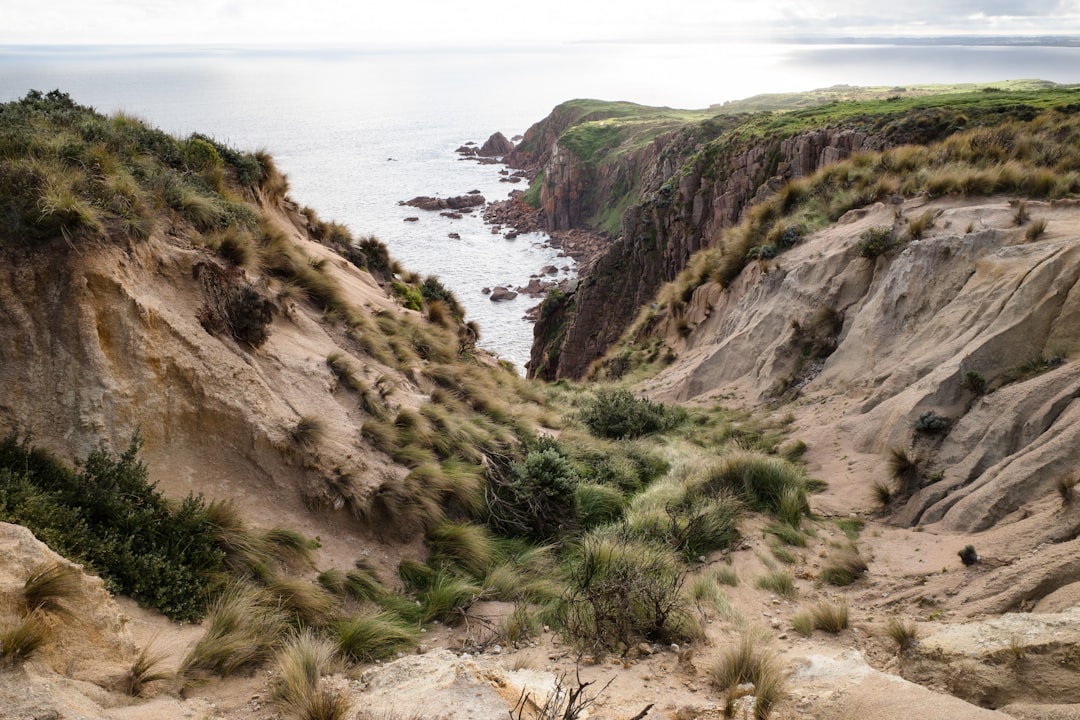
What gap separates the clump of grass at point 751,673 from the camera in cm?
439

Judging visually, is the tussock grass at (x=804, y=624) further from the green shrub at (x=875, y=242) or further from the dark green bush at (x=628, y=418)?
the green shrub at (x=875, y=242)

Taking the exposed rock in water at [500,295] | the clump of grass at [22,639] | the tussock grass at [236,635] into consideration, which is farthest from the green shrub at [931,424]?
the exposed rock in water at [500,295]

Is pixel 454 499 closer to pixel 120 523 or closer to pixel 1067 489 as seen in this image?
pixel 120 523

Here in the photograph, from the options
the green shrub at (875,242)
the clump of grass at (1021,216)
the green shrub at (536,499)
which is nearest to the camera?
the green shrub at (536,499)

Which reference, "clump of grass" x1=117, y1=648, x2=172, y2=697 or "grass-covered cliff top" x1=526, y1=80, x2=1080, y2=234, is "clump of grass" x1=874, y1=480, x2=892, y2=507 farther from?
"grass-covered cliff top" x1=526, y1=80, x2=1080, y2=234

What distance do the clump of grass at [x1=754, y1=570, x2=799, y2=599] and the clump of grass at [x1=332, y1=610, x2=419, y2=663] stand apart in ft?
12.6

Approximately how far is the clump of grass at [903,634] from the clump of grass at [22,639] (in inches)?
242

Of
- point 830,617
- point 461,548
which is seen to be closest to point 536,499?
point 461,548

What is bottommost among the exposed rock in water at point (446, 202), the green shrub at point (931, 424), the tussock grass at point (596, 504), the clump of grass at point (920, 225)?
the tussock grass at point (596, 504)

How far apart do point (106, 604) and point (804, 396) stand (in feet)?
41.5

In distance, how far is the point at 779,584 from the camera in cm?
693

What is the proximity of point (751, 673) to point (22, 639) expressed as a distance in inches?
195

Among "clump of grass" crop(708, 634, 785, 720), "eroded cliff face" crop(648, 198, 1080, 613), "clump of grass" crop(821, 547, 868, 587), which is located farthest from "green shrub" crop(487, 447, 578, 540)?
"eroded cliff face" crop(648, 198, 1080, 613)

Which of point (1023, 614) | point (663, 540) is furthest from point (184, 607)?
point (1023, 614)
